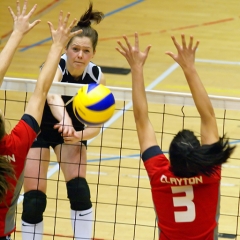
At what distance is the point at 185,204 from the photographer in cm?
344

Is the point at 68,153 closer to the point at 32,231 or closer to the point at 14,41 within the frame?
the point at 32,231

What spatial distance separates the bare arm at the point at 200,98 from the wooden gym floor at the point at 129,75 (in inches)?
65.5

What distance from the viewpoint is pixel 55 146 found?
5395 mm

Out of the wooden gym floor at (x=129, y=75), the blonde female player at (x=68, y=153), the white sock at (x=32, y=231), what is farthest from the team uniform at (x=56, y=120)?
the white sock at (x=32, y=231)

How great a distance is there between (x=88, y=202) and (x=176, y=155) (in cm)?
198

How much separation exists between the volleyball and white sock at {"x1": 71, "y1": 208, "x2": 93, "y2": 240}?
1.09 metres

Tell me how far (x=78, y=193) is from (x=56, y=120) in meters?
0.62

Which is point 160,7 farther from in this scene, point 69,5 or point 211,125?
point 211,125

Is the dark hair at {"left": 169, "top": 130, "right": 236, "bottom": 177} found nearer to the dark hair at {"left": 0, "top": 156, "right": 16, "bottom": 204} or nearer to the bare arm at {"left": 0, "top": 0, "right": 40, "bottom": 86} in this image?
the dark hair at {"left": 0, "top": 156, "right": 16, "bottom": 204}

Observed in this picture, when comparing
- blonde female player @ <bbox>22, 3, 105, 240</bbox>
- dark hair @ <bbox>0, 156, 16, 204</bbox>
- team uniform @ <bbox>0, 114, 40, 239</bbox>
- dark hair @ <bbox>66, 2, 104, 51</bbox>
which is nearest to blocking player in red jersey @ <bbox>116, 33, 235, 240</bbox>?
team uniform @ <bbox>0, 114, 40, 239</bbox>

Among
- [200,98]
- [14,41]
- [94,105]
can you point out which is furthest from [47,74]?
[200,98]

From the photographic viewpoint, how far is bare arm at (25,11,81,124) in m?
3.70

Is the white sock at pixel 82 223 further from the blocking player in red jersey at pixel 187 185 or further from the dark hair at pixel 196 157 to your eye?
the dark hair at pixel 196 157

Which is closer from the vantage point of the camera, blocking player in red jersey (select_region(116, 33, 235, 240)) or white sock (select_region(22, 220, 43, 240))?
blocking player in red jersey (select_region(116, 33, 235, 240))
